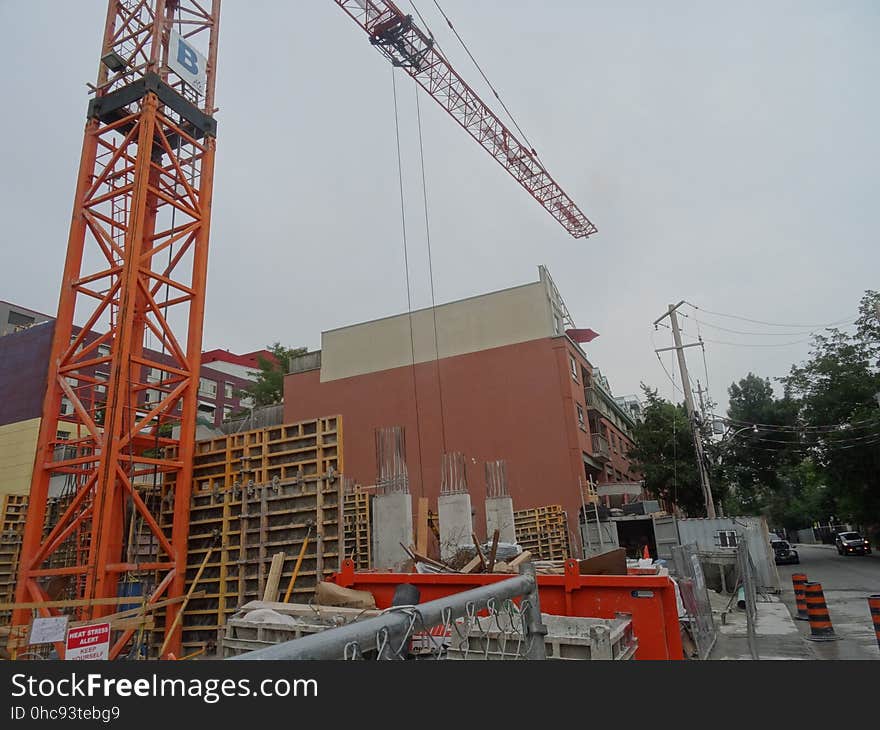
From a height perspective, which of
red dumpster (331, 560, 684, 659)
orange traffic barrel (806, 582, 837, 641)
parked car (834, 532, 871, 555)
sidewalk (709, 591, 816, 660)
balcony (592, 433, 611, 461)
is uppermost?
balcony (592, 433, 611, 461)

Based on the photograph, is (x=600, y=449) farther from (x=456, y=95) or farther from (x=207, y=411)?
(x=207, y=411)

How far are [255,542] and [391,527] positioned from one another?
3608mm

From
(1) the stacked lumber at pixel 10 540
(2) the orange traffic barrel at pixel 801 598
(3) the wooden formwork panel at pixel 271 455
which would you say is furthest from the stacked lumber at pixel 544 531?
(1) the stacked lumber at pixel 10 540

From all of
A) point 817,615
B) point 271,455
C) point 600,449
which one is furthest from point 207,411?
point 817,615

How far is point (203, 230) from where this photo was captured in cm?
1542

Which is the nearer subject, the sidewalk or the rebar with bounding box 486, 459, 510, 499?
the sidewalk

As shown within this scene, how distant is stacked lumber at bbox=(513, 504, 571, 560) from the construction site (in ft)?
0.45

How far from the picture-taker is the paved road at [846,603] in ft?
31.2

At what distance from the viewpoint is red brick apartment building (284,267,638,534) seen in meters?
27.9

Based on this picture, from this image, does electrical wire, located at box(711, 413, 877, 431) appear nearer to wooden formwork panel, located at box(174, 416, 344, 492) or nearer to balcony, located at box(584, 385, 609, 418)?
balcony, located at box(584, 385, 609, 418)

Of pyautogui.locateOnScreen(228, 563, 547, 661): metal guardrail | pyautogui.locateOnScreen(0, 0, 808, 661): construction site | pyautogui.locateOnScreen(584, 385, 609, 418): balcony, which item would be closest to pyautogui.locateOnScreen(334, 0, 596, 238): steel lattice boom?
pyautogui.locateOnScreen(0, 0, 808, 661): construction site
